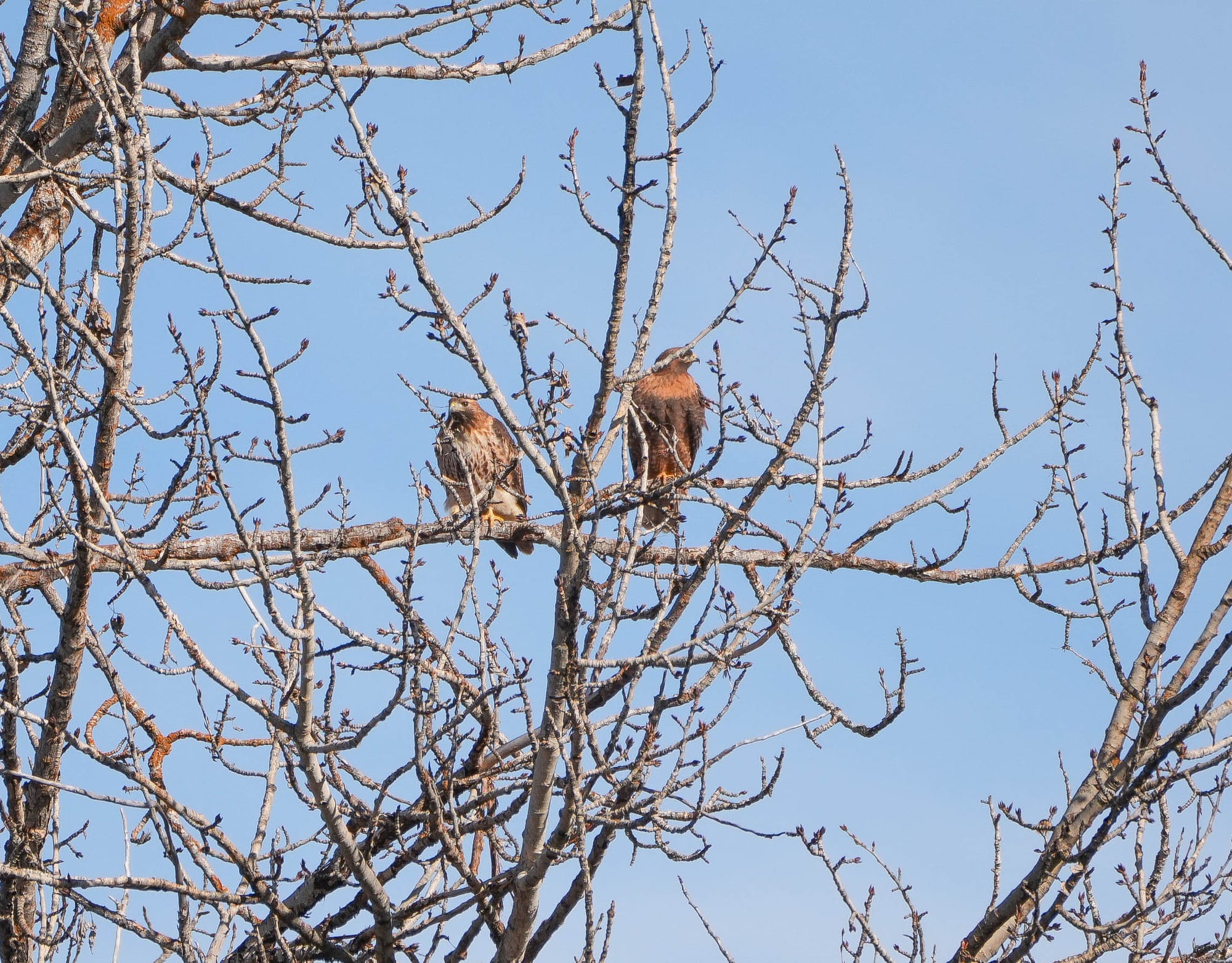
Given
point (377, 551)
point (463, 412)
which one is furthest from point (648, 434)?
point (377, 551)

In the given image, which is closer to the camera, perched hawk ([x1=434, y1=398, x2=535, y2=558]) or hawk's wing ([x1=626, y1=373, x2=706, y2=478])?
perched hawk ([x1=434, y1=398, x2=535, y2=558])

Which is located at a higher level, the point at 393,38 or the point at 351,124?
the point at 393,38

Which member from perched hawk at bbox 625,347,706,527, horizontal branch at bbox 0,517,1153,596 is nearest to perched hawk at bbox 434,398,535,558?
perched hawk at bbox 625,347,706,527

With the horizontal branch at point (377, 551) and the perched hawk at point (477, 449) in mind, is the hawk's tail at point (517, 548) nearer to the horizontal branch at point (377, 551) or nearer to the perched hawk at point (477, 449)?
the perched hawk at point (477, 449)

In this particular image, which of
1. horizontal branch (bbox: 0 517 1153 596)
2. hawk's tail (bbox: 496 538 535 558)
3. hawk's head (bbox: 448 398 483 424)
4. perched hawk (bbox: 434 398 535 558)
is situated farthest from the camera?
hawk's head (bbox: 448 398 483 424)

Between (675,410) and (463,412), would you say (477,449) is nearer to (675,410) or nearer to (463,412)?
(463,412)

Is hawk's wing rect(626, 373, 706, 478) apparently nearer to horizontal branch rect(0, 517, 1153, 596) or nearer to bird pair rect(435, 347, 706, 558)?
bird pair rect(435, 347, 706, 558)

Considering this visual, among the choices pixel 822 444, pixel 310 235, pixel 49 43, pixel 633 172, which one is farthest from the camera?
pixel 310 235

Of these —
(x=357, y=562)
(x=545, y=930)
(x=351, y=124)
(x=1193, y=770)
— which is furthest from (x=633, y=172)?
(x=357, y=562)

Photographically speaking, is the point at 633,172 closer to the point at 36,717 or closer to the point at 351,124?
the point at 351,124

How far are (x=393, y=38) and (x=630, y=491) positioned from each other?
8.73 ft

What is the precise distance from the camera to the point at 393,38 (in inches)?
214

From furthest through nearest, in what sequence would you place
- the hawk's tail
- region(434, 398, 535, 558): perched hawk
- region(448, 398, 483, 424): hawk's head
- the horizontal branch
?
region(448, 398, 483, 424): hawk's head → region(434, 398, 535, 558): perched hawk → the hawk's tail → the horizontal branch

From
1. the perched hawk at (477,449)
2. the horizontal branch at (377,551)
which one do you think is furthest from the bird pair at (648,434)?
the horizontal branch at (377,551)
